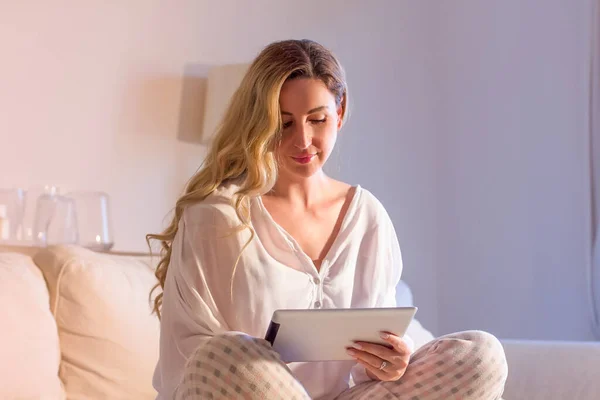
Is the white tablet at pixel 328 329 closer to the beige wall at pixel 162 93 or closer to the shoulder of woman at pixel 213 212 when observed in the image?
the shoulder of woman at pixel 213 212

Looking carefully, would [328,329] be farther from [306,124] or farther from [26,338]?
[26,338]

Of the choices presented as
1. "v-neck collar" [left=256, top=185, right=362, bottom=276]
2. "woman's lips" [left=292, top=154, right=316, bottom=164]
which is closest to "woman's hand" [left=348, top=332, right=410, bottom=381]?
"v-neck collar" [left=256, top=185, right=362, bottom=276]

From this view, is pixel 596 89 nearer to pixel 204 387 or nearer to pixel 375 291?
pixel 375 291

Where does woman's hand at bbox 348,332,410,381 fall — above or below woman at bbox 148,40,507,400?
below

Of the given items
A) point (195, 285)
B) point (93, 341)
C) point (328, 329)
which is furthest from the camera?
point (93, 341)

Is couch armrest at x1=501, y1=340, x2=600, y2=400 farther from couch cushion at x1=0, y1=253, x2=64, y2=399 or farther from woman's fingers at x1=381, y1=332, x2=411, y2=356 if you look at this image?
couch cushion at x1=0, y1=253, x2=64, y2=399

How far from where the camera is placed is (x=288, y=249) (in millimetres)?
1463

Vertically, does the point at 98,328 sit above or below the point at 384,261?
below

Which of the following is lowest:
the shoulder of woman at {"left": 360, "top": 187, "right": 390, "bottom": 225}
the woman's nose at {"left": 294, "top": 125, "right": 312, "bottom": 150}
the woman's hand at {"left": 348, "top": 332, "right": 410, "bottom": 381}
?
the woman's hand at {"left": 348, "top": 332, "right": 410, "bottom": 381}

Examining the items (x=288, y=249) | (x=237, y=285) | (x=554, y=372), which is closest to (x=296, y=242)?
(x=288, y=249)

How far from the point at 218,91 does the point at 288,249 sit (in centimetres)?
104

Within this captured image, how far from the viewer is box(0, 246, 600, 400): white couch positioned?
158cm

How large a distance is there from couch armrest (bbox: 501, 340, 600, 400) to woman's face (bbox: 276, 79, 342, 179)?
70 cm

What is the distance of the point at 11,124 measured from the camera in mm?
2135
